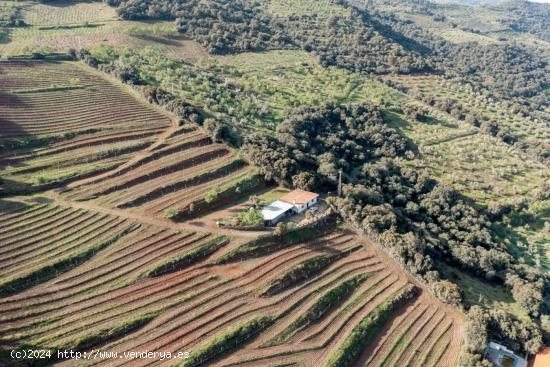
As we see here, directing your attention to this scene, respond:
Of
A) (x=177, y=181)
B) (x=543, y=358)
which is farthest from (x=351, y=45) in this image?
(x=543, y=358)

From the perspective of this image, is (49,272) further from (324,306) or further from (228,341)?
(324,306)

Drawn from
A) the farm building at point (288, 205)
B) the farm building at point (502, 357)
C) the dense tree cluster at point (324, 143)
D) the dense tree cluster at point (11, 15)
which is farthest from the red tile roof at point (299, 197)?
the dense tree cluster at point (11, 15)

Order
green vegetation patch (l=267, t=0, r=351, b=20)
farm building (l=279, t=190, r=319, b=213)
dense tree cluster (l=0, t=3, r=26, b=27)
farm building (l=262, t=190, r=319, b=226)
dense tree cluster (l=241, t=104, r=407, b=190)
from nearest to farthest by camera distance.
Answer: farm building (l=262, t=190, r=319, b=226) → farm building (l=279, t=190, r=319, b=213) → dense tree cluster (l=241, t=104, r=407, b=190) → dense tree cluster (l=0, t=3, r=26, b=27) → green vegetation patch (l=267, t=0, r=351, b=20)

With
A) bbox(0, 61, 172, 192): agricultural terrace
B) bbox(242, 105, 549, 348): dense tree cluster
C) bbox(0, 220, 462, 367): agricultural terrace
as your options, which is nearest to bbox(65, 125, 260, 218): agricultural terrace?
bbox(0, 61, 172, 192): agricultural terrace

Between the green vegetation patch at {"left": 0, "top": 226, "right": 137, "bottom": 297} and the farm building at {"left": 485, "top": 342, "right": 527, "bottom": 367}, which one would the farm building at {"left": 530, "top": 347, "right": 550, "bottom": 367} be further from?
the green vegetation patch at {"left": 0, "top": 226, "right": 137, "bottom": 297}

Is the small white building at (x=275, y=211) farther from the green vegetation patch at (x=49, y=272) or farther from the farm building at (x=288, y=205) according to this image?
the green vegetation patch at (x=49, y=272)

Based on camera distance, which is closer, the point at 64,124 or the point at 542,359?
the point at 542,359
